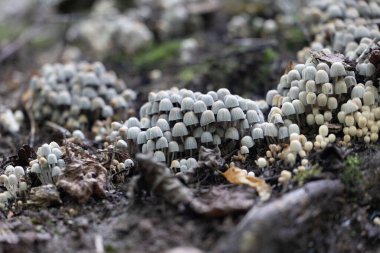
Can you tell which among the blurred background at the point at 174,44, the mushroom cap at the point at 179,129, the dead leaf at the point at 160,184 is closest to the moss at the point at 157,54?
the blurred background at the point at 174,44

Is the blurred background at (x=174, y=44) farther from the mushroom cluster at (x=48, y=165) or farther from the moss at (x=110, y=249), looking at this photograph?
the moss at (x=110, y=249)

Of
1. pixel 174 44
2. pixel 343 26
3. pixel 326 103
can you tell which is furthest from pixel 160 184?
pixel 174 44

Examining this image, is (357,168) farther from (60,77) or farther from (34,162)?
(60,77)

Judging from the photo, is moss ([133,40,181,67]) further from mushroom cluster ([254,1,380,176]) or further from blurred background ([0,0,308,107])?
mushroom cluster ([254,1,380,176])

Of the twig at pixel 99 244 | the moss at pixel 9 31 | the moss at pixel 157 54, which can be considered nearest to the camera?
the twig at pixel 99 244

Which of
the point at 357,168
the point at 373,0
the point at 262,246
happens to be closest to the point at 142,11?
the point at 373,0

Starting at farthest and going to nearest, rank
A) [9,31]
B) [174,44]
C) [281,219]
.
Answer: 1. [9,31]
2. [174,44]
3. [281,219]

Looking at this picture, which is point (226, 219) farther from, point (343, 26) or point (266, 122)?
point (343, 26)
